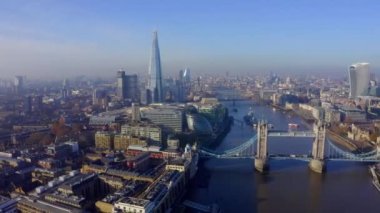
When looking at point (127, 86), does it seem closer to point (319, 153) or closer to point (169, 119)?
point (169, 119)

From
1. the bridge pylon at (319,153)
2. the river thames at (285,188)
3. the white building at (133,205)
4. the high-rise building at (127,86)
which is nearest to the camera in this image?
the white building at (133,205)

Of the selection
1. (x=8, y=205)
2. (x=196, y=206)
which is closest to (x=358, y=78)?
(x=196, y=206)

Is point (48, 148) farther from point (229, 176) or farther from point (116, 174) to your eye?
point (229, 176)

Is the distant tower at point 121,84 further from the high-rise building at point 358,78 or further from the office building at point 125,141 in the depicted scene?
the high-rise building at point 358,78

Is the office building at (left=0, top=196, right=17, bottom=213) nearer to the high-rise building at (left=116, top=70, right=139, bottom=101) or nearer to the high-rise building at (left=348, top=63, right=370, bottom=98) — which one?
the high-rise building at (left=116, top=70, right=139, bottom=101)

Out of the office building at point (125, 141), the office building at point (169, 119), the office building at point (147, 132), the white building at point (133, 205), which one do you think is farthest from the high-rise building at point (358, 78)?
the white building at point (133, 205)

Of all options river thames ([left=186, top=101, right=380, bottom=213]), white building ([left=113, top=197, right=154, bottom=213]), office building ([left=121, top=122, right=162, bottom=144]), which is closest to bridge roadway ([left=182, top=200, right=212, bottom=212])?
river thames ([left=186, top=101, right=380, bottom=213])

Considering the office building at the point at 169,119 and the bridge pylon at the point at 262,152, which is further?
the office building at the point at 169,119
